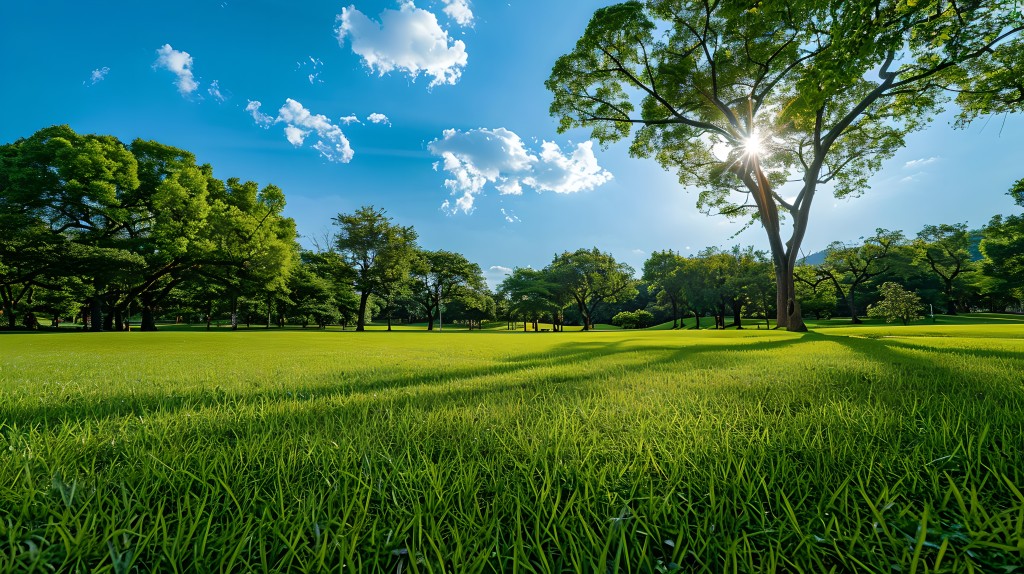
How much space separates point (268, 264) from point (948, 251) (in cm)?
6593

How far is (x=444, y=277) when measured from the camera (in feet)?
142

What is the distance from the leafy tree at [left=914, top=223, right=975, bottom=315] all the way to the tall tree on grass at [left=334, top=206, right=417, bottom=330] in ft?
177

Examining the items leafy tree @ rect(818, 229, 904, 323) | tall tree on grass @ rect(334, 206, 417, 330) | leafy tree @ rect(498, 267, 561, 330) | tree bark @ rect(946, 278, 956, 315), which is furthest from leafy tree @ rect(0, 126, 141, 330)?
tree bark @ rect(946, 278, 956, 315)

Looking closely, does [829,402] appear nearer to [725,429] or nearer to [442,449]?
[725,429]

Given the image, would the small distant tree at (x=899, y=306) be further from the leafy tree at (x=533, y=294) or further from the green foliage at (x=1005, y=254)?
the leafy tree at (x=533, y=294)

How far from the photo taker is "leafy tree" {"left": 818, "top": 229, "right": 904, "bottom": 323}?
119 feet

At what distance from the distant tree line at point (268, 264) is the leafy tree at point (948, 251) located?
0.14 meters

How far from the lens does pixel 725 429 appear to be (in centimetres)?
175

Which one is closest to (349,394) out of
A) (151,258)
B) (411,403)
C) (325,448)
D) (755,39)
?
(411,403)

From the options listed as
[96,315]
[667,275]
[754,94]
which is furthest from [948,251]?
[96,315]

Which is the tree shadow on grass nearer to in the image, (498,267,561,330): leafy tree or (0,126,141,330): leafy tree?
(0,126,141,330): leafy tree

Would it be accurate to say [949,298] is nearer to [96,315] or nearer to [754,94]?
[754,94]

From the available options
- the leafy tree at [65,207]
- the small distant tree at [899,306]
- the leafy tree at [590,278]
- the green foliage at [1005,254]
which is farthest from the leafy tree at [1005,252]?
the leafy tree at [65,207]

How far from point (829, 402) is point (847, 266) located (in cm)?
5126
